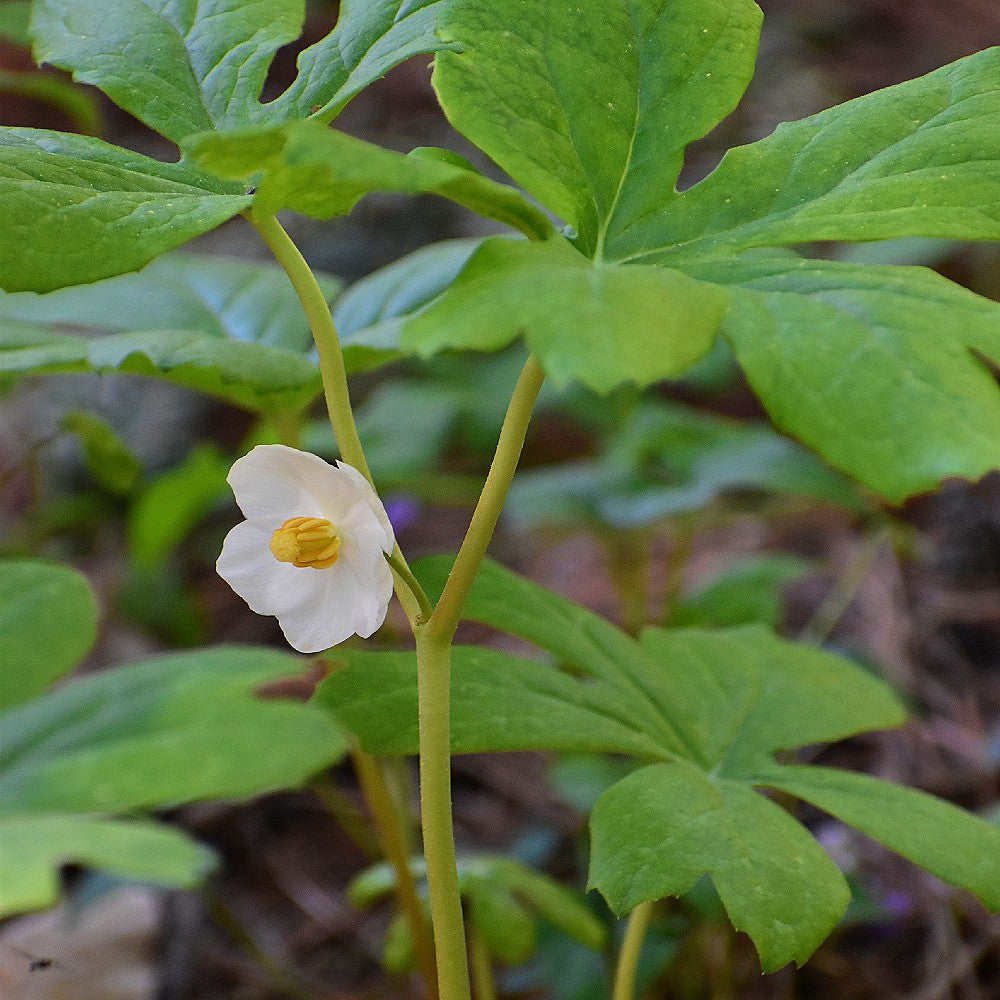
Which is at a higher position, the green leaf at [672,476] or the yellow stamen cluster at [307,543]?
the yellow stamen cluster at [307,543]

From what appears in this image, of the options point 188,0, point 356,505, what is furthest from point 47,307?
point 356,505

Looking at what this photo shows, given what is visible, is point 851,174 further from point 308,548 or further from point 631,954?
point 631,954

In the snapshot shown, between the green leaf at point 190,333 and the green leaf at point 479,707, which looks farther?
the green leaf at point 190,333

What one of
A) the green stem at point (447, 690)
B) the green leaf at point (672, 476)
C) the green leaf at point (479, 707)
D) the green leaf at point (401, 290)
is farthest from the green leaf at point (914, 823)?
the green leaf at point (672, 476)

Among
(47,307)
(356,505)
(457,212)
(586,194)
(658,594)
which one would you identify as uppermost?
(586,194)

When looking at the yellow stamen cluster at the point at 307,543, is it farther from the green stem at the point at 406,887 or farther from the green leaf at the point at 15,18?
the green leaf at the point at 15,18

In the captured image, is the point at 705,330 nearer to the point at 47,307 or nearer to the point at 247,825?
the point at 47,307
